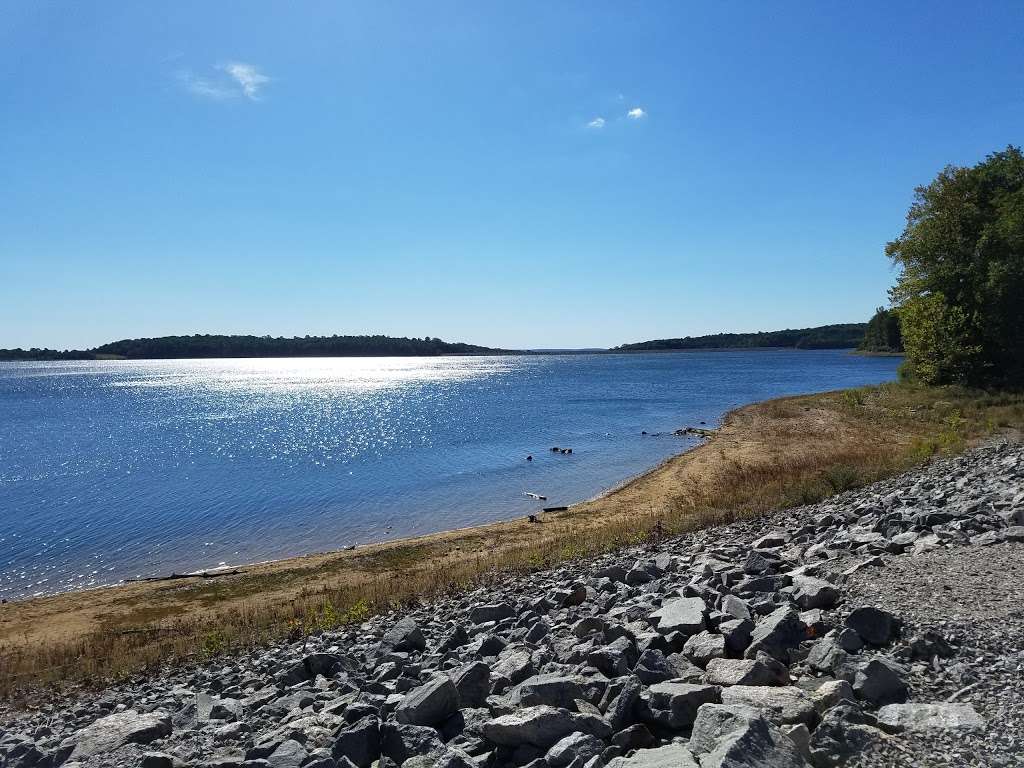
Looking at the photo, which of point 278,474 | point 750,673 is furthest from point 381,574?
point 278,474

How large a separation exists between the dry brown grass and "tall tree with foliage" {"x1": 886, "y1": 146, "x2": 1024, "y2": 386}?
9962mm

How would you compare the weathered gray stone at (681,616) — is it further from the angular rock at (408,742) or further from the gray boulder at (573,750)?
the angular rock at (408,742)

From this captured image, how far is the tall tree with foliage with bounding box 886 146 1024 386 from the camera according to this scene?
131 ft

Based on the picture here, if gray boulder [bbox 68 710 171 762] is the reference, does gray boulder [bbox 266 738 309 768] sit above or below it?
above

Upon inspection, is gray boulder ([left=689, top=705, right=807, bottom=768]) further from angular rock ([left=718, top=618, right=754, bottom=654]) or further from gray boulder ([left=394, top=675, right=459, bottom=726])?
gray boulder ([left=394, top=675, right=459, bottom=726])

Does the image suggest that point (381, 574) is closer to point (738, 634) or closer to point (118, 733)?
point (118, 733)

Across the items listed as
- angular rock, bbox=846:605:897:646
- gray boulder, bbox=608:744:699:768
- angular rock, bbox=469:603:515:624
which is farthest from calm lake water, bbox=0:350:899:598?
gray boulder, bbox=608:744:699:768

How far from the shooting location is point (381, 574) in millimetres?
19031

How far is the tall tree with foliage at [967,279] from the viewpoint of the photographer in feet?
131

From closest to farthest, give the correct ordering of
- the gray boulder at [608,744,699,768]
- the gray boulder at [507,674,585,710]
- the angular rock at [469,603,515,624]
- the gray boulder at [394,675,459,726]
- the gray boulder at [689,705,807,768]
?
the gray boulder at [689,705,807,768] → the gray boulder at [608,744,699,768] → the gray boulder at [507,674,585,710] → the gray boulder at [394,675,459,726] → the angular rock at [469,603,515,624]

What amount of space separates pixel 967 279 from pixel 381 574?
44046 mm

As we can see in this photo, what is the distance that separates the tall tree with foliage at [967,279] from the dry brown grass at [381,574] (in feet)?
32.7

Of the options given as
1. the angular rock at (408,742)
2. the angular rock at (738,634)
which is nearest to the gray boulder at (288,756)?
the angular rock at (408,742)

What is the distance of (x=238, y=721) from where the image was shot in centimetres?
806
